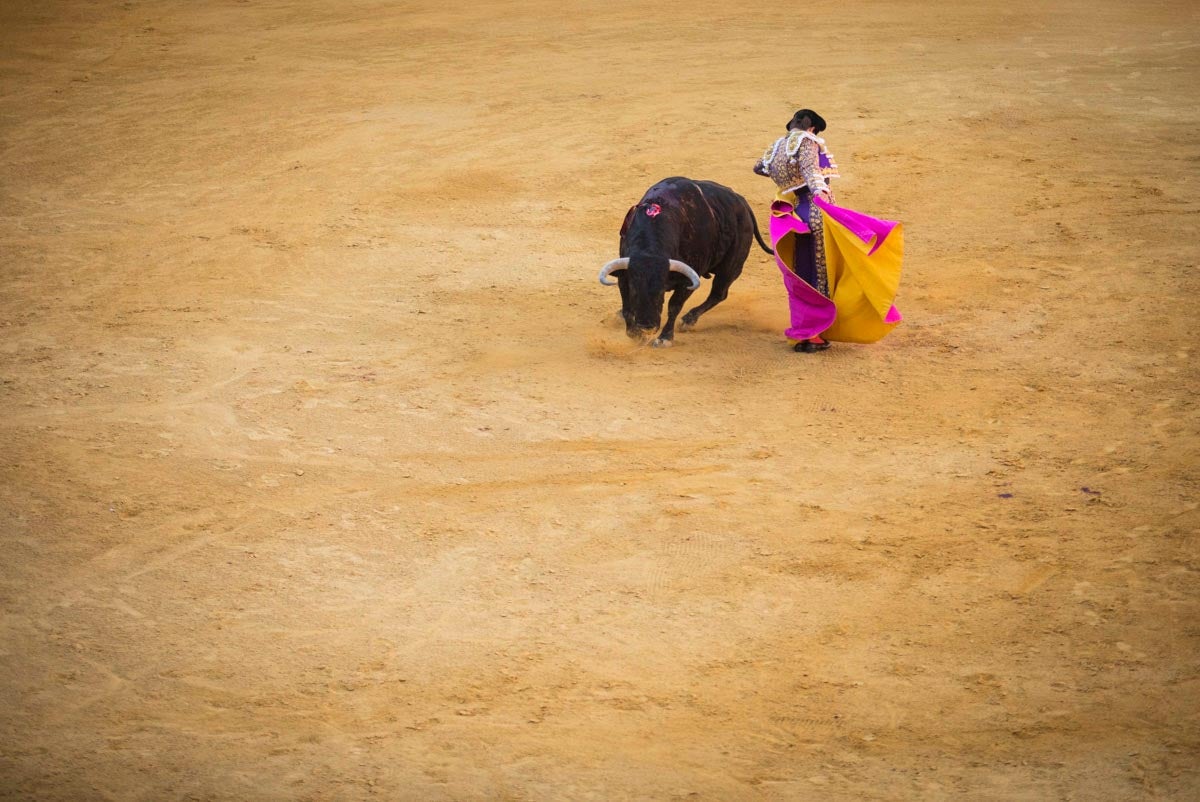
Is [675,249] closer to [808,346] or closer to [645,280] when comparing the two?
[645,280]

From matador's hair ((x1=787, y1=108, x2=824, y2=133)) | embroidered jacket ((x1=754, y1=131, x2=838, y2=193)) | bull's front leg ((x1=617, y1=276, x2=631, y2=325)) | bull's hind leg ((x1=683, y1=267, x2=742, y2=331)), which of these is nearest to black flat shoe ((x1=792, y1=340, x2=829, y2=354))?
bull's hind leg ((x1=683, y1=267, x2=742, y2=331))

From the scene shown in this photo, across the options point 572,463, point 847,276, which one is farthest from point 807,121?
point 572,463

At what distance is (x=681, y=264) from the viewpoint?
→ 27.9ft

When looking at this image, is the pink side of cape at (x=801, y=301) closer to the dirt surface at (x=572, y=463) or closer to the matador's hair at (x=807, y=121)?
the dirt surface at (x=572, y=463)

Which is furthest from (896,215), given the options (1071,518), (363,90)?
(363,90)

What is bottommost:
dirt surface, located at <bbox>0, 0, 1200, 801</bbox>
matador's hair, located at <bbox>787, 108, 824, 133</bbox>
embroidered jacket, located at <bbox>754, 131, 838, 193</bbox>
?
dirt surface, located at <bbox>0, 0, 1200, 801</bbox>

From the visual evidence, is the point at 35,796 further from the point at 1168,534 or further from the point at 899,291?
the point at 899,291

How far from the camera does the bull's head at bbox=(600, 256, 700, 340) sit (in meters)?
8.52

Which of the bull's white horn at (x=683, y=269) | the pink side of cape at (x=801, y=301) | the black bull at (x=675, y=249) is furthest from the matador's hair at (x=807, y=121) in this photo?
the bull's white horn at (x=683, y=269)

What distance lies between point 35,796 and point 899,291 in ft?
24.4

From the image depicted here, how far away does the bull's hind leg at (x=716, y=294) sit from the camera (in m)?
9.24

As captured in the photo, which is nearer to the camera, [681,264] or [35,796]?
[35,796]

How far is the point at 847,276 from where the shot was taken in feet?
28.2

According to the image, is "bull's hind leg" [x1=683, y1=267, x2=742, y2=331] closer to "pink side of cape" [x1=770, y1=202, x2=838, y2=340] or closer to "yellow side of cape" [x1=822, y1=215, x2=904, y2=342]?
"pink side of cape" [x1=770, y1=202, x2=838, y2=340]
